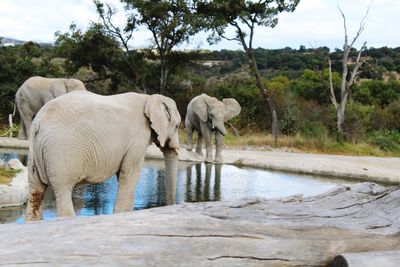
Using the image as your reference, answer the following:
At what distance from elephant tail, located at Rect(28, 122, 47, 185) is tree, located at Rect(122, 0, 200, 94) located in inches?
757

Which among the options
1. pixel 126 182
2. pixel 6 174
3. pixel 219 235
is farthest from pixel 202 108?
pixel 219 235

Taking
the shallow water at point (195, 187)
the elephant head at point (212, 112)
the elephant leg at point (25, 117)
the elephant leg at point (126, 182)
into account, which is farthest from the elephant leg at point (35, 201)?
the elephant leg at point (25, 117)

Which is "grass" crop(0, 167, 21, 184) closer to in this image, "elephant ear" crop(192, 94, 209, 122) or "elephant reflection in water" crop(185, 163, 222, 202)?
"elephant reflection in water" crop(185, 163, 222, 202)

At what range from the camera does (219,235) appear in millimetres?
3342

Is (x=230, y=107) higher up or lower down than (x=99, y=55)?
lower down

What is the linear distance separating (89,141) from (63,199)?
0.58 metres

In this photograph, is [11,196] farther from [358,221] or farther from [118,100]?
[358,221]

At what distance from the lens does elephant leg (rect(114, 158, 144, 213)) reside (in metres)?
6.27

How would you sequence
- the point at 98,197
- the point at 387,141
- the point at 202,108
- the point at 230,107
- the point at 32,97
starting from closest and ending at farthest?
the point at 98,197, the point at 202,108, the point at 230,107, the point at 32,97, the point at 387,141

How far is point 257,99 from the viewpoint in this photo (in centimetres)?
2719

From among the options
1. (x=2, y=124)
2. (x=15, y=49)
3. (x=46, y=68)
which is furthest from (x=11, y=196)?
(x=15, y=49)

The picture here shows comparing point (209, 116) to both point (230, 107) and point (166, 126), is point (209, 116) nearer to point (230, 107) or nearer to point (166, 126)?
point (230, 107)

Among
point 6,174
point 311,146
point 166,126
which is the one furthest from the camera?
point 311,146

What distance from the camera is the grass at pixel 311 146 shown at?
19594 millimetres
